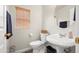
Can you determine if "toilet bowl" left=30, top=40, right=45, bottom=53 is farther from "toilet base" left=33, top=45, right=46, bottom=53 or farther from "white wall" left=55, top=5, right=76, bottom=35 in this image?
"white wall" left=55, top=5, right=76, bottom=35

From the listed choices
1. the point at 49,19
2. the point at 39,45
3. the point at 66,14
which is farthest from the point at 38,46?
the point at 66,14

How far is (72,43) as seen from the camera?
1.35 m

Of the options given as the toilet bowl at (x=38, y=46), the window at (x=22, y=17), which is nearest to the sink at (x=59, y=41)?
the toilet bowl at (x=38, y=46)

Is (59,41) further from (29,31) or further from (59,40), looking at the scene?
(29,31)

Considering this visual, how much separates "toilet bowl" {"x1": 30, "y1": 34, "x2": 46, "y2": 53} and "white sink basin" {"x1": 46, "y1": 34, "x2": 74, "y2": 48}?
0.07m

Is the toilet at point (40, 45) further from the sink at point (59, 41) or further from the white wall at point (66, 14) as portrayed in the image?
the white wall at point (66, 14)

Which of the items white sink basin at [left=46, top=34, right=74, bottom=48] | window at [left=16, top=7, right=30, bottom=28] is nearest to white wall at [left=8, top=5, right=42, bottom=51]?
window at [left=16, top=7, right=30, bottom=28]

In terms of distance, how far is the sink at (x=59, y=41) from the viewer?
1354 mm

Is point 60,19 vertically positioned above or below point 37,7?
below

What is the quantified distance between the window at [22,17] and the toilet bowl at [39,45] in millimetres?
251

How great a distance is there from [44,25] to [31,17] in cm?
21

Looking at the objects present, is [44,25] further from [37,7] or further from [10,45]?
[10,45]

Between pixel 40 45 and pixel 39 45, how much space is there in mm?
14
